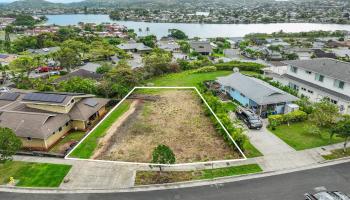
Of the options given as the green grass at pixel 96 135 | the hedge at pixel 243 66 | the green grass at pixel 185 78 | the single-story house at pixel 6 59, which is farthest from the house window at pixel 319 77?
the single-story house at pixel 6 59

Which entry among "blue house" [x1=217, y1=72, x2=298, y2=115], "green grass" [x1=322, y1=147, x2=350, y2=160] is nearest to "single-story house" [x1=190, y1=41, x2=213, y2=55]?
"blue house" [x1=217, y1=72, x2=298, y2=115]

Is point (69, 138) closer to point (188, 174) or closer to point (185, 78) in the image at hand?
point (188, 174)

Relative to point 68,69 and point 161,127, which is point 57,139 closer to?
point 161,127

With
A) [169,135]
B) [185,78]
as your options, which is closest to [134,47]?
[185,78]

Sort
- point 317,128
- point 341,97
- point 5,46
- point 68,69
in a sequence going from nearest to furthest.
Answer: point 317,128 → point 341,97 → point 68,69 → point 5,46

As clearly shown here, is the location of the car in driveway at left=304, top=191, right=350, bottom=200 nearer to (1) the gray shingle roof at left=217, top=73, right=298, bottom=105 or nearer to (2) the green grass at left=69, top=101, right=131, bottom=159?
(1) the gray shingle roof at left=217, top=73, right=298, bottom=105

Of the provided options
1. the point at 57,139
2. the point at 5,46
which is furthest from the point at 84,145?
the point at 5,46
